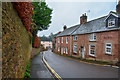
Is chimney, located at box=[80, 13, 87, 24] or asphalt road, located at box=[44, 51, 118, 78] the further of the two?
chimney, located at box=[80, 13, 87, 24]

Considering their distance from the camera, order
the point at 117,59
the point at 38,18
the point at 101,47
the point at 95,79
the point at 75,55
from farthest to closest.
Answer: the point at 75,55 → the point at 38,18 → the point at 101,47 → the point at 117,59 → the point at 95,79

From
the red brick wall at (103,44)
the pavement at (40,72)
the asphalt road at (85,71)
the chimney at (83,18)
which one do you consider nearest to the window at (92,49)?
the red brick wall at (103,44)

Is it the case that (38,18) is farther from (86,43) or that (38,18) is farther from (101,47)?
(101,47)

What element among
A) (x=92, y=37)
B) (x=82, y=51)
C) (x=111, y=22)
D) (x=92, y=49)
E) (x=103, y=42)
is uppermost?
(x=111, y=22)

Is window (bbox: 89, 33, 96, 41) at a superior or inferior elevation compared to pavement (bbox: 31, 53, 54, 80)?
superior

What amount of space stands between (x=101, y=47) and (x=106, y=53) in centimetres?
134

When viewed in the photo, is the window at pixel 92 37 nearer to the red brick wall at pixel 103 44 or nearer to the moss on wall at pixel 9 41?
the red brick wall at pixel 103 44

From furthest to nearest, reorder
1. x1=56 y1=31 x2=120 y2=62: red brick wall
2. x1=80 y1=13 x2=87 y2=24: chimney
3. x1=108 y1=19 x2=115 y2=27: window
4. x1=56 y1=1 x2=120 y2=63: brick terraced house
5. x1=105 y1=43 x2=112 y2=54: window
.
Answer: x1=80 y1=13 x2=87 y2=24: chimney
x1=108 y1=19 x2=115 y2=27: window
x1=105 y1=43 x2=112 y2=54: window
x1=56 y1=1 x2=120 y2=63: brick terraced house
x1=56 y1=31 x2=120 y2=62: red brick wall

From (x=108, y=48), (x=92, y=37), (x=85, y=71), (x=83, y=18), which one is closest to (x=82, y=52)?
(x=92, y=37)

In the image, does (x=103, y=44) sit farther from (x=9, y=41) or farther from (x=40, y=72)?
(x=9, y=41)

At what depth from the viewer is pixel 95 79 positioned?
6840 millimetres

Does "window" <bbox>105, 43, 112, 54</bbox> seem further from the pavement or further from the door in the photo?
the pavement

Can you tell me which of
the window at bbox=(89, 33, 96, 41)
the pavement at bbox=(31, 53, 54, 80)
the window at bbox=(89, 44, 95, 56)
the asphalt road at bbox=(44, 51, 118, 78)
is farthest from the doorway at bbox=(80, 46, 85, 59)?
the pavement at bbox=(31, 53, 54, 80)

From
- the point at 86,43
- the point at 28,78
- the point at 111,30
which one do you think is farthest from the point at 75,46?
the point at 28,78
